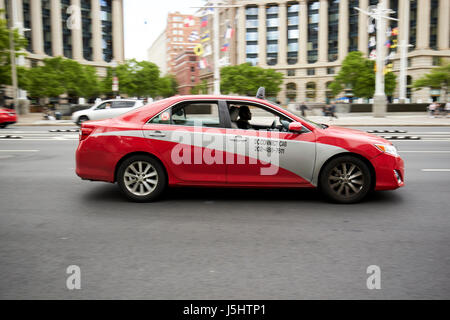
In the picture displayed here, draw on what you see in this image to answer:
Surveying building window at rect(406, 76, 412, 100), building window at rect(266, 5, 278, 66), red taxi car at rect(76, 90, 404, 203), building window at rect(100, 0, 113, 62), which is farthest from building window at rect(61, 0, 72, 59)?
red taxi car at rect(76, 90, 404, 203)

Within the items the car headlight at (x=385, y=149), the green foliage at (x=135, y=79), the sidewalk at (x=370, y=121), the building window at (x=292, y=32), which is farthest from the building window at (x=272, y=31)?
the car headlight at (x=385, y=149)

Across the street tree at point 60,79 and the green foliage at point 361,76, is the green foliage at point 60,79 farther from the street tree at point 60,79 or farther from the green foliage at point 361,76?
the green foliage at point 361,76

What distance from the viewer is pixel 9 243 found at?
4.35 meters

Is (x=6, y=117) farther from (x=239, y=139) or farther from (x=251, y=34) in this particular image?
(x=251, y=34)

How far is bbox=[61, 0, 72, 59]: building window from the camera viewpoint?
75.8 metres

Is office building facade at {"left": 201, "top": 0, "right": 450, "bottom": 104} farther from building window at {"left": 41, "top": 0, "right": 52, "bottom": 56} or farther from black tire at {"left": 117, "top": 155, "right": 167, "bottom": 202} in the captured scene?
black tire at {"left": 117, "top": 155, "right": 167, "bottom": 202}

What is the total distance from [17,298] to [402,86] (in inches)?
2071

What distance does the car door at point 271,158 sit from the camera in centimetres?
589

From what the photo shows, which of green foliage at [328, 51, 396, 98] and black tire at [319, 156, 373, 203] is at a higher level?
green foliage at [328, 51, 396, 98]

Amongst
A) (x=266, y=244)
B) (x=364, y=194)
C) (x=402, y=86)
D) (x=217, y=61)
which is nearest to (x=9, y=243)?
(x=266, y=244)

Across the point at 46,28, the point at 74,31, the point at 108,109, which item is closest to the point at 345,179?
the point at 108,109

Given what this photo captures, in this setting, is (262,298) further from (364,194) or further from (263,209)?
(364,194)

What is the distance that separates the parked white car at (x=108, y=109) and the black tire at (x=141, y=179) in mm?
18393

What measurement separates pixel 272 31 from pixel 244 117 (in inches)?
3585
